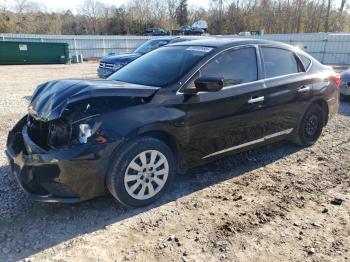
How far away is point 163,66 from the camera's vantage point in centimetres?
405

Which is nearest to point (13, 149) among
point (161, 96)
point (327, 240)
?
point (161, 96)

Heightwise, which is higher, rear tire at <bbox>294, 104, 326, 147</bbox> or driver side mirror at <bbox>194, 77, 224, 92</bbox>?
driver side mirror at <bbox>194, 77, 224, 92</bbox>

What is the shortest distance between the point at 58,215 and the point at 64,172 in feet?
1.99

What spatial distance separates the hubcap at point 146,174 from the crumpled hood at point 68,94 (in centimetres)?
65

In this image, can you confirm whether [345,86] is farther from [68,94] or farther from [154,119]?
[68,94]

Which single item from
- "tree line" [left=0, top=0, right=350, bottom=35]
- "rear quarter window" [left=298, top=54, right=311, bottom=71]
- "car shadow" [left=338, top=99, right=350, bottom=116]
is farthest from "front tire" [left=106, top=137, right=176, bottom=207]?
"tree line" [left=0, top=0, right=350, bottom=35]

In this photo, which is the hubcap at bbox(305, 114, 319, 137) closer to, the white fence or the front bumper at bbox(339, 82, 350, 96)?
the front bumper at bbox(339, 82, 350, 96)

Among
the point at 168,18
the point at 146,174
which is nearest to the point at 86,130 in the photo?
the point at 146,174

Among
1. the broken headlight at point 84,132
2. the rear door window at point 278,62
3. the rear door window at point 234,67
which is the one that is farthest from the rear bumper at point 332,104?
the broken headlight at point 84,132

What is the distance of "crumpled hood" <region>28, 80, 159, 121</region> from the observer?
3.10 metres

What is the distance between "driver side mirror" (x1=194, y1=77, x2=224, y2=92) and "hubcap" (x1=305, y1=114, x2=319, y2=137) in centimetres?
226

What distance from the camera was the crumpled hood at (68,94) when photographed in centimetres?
310

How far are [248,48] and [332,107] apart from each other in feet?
7.19

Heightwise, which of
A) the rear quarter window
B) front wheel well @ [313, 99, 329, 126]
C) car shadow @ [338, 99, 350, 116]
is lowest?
car shadow @ [338, 99, 350, 116]
